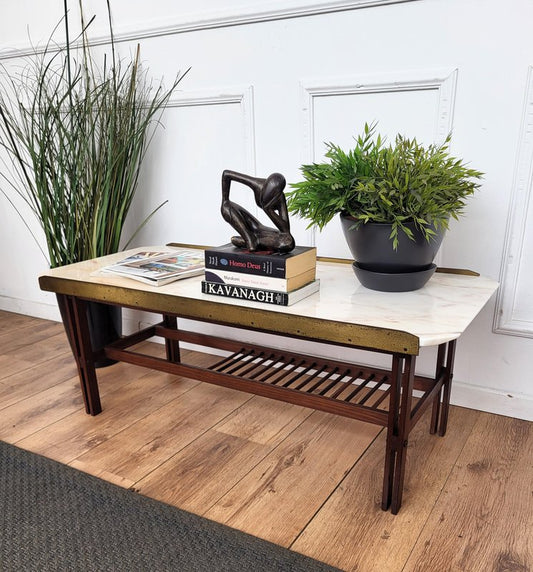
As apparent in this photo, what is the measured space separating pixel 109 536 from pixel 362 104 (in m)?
1.49

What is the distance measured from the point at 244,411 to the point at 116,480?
0.52 m

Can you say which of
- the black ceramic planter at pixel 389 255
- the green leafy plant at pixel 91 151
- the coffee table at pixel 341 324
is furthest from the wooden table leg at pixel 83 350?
the black ceramic planter at pixel 389 255

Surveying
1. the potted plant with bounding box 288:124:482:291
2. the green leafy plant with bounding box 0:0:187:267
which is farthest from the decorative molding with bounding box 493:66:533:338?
the green leafy plant with bounding box 0:0:187:267

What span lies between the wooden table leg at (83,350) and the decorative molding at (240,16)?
1.13m

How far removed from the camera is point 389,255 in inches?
52.1

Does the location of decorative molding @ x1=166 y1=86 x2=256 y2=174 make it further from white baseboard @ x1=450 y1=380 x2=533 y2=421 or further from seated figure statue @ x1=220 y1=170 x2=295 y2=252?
white baseboard @ x1=450 y1=380 x2=533 y2=421

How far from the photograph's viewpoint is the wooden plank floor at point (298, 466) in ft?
3.98

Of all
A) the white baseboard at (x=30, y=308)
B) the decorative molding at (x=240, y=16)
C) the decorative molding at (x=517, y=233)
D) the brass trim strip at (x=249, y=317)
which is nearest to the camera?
the brass trim strip at (x=249, y=317)

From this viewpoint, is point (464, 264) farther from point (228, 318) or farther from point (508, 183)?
point (228, 318)

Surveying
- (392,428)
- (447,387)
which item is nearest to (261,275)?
(392,428)

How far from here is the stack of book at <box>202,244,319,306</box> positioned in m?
1.31

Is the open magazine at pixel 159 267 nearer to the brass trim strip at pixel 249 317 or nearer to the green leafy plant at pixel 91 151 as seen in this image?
the brass trim strip at pixel 249 317

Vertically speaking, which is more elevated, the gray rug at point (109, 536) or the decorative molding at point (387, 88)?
the decorative molding at point (387, 88)

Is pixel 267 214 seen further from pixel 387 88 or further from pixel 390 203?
pixel 387 88
